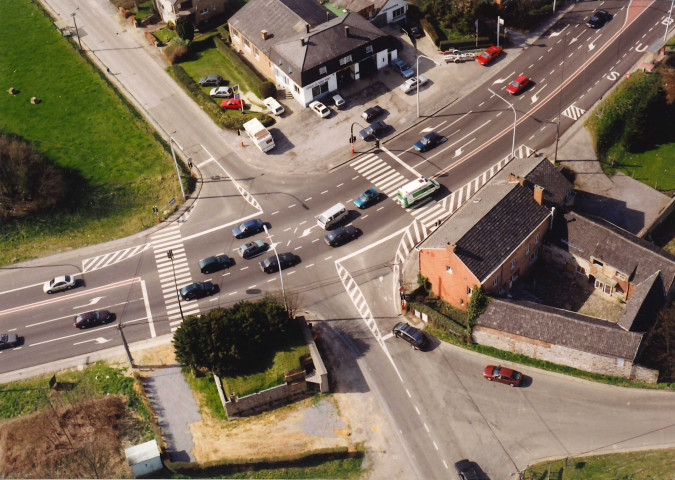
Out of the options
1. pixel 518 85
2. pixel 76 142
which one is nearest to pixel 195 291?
pixel 76 142

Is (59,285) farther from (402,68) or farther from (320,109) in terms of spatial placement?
(402,68)

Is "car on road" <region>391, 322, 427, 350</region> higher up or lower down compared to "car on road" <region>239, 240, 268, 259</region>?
lower down

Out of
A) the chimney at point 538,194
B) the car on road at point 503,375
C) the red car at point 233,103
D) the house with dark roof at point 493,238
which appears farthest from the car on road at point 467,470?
the red car at point 233,103

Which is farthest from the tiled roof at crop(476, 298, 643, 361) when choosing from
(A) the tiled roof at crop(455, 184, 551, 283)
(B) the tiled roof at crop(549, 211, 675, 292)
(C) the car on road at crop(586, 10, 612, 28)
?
(C) the car on road at crop(586, 10, 612, 28)

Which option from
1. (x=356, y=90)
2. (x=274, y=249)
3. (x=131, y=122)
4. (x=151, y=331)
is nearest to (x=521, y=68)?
(x=356, y=90)

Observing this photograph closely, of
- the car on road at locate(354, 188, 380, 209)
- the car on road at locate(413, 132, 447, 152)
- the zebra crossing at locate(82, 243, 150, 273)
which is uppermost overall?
the car on road at locate(413, 132, 447, 152)

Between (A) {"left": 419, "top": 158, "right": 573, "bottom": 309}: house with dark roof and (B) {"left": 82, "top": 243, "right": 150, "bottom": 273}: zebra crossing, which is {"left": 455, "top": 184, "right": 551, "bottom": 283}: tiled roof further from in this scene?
(B) {"left": 82, "top": 243, "right": 150, "bottom": 273}: zebra crossing
